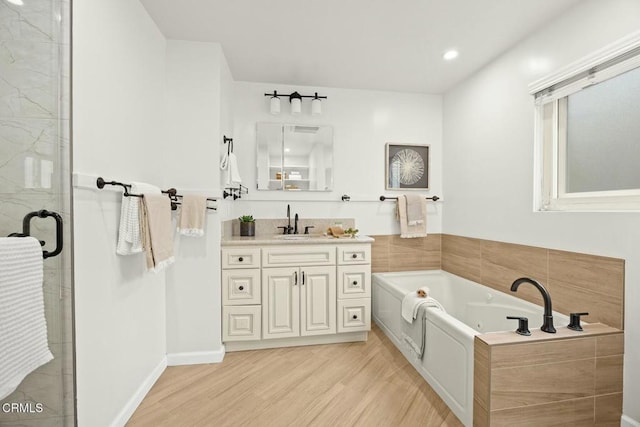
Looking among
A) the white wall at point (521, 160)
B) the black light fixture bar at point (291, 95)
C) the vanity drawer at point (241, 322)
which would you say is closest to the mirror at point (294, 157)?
the black light fixture bar at point (291, 95)

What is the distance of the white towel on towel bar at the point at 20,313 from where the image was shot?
949 millimetres

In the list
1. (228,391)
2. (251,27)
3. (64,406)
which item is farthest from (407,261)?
(64,406)

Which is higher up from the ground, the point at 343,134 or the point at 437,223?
the point at 343,134

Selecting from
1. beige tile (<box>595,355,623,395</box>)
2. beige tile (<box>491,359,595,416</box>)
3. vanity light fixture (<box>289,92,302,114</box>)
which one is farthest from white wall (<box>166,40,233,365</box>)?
beige tile (<box>595,355,623,395</box>)

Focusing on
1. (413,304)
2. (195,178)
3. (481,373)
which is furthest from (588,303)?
(195,178)

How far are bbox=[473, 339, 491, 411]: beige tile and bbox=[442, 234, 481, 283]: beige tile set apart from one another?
53.4 inches

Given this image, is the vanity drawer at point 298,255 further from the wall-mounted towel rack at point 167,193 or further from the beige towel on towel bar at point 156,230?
the beige towel on towel bar at point 156,230

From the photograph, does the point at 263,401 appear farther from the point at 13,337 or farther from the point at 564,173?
the point at 564,173

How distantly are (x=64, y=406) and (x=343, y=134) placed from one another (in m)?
2.87

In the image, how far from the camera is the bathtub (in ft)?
5.45

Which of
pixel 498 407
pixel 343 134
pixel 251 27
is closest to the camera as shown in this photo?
pixel 498 407

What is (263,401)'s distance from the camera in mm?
1858

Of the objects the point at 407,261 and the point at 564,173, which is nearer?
the point at 564,173

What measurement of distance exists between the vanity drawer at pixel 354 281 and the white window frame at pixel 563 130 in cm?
142
